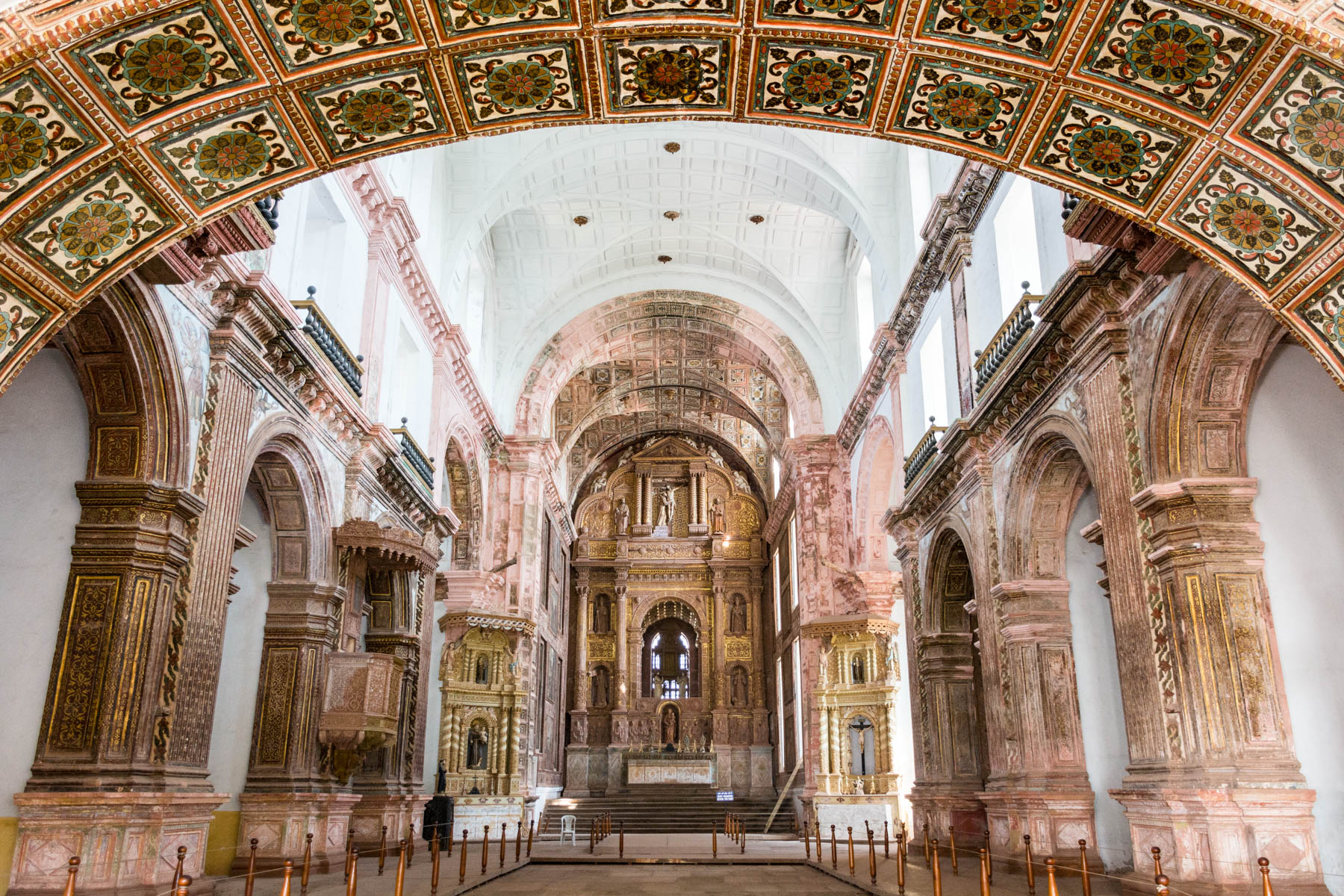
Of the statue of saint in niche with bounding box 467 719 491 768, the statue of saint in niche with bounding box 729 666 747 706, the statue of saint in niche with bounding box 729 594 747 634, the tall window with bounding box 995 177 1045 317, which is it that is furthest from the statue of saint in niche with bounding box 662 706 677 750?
the tall window with bounding box 995 177 1045 317

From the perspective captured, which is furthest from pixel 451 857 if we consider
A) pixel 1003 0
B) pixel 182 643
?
pixel 1003 0

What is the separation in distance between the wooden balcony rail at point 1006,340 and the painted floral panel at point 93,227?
9.20m

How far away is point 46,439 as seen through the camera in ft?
31.7

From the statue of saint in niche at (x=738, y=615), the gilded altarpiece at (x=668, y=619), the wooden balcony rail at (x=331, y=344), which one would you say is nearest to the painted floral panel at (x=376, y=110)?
the wooden balcony rail at (x=331, y=344)

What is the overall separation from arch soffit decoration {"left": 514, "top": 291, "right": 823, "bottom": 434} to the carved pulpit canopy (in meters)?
11.5

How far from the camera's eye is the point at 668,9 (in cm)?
663

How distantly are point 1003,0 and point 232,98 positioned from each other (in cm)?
475

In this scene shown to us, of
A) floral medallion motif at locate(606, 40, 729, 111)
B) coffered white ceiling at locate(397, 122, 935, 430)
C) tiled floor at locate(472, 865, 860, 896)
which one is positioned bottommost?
tiled floor at locate(472, 865, 860, 896)

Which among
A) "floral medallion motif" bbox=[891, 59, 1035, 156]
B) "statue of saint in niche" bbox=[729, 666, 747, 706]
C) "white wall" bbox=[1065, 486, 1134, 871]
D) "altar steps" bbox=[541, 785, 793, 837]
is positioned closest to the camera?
"floral medallion motif" bbox=[891, 59, 1035, 156]

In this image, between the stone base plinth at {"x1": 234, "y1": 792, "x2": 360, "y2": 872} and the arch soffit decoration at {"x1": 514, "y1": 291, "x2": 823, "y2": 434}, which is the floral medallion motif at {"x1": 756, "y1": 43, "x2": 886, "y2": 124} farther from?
the arch soffit decoration at {"x1": 514, "y1": 291, "x2": 823, "y2": 434}

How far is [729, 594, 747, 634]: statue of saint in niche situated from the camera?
1427 inches

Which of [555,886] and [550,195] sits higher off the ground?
[550,195]

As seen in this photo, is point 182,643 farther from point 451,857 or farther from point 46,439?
point 451,857

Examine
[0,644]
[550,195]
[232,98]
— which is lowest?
[0,644]
